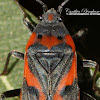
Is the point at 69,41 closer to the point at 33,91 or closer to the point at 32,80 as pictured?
the point at 32,80

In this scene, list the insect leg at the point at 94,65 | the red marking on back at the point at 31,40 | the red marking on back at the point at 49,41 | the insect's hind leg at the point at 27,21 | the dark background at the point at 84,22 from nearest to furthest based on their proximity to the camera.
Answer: the red marking on back at the point at 49,41, the red marking on back at the point at 31,40, the insect leg at the point at 94,65, the dark background at the point at 84,22, the insect's hind leg at the point at 27,21

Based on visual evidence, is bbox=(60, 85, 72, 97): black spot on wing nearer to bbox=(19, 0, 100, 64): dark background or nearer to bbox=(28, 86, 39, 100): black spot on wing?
bbox=(28, 86, 39, 100): black spot on wing

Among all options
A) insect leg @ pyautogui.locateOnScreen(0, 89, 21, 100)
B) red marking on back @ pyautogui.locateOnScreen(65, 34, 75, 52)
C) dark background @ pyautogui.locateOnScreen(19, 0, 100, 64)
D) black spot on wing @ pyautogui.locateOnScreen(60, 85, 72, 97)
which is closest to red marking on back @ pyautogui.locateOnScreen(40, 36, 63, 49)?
red marking on back @ pyautogui.locateOnScreen(65, 34, 75, 52)

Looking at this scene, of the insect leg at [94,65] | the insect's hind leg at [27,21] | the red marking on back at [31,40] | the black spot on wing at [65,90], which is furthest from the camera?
the insect's hind leg at [27,21]

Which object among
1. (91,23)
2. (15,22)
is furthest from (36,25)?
(91,23)

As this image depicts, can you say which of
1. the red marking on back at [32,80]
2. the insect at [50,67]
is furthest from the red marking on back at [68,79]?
the red marking on back at [32,80]

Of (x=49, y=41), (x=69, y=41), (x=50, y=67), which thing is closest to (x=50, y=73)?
(x=50, y=67)

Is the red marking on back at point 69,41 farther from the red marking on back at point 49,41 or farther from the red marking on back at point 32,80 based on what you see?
the red marking on back at point 32,80
